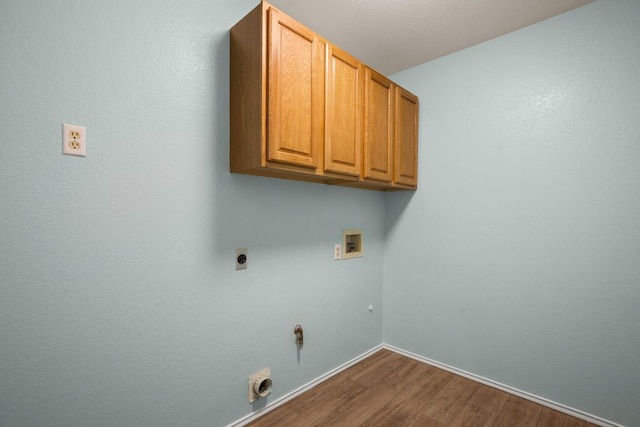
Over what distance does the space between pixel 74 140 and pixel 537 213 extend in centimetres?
259

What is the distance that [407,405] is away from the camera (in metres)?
1.81

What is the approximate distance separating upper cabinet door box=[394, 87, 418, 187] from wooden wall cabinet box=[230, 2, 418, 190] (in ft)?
0.85

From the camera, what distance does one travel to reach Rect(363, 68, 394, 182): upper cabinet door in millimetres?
1867

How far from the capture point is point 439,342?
2309 mm

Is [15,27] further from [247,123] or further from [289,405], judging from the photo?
[289,405]

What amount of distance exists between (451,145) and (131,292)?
2.37 metres

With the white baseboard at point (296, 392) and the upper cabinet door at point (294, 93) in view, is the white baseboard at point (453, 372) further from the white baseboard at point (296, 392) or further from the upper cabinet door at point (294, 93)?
the upper cabinet door at point (294, 93)

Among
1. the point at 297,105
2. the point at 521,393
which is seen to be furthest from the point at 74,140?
the point at 521,393

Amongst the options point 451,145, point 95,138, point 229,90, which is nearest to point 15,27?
point 95,138

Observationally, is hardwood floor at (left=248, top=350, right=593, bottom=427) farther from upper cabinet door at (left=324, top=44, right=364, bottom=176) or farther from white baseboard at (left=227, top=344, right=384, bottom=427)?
upper cabinet door at (left=324, top=44, right=364, bottom=176)

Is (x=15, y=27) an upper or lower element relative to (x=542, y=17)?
lower

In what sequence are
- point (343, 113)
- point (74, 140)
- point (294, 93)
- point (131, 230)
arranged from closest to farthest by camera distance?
point (74, 140) < point (131, 230) < point (294, 93) < point (343, 113)

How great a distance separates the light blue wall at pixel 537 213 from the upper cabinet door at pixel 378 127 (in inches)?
20.5

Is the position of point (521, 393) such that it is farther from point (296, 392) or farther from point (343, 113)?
point (343, 113)
